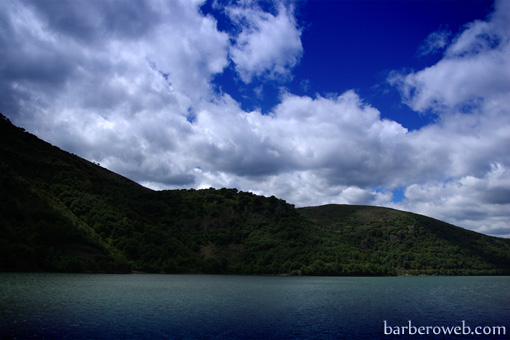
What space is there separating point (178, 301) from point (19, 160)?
144566mm

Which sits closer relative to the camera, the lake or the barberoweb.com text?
the lake

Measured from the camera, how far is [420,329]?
38531 mm

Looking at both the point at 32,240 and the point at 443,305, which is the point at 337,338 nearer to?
the point at 443,305

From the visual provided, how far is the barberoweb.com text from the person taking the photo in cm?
3653

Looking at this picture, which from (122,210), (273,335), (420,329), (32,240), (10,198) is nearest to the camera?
(273,335)

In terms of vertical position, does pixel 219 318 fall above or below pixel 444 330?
below

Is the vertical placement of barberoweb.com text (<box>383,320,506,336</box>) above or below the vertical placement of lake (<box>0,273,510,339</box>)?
above

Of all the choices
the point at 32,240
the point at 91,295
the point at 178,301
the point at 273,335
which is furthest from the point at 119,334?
the point at 32,240

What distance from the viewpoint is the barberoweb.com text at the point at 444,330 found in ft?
120

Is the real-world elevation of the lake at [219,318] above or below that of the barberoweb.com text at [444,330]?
below

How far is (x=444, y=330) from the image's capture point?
3794 centimetres

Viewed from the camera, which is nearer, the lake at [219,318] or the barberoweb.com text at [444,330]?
the lake at [219,318]

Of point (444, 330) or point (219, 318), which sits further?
point (219, 318)

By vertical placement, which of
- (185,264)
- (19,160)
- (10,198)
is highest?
(19,160)
